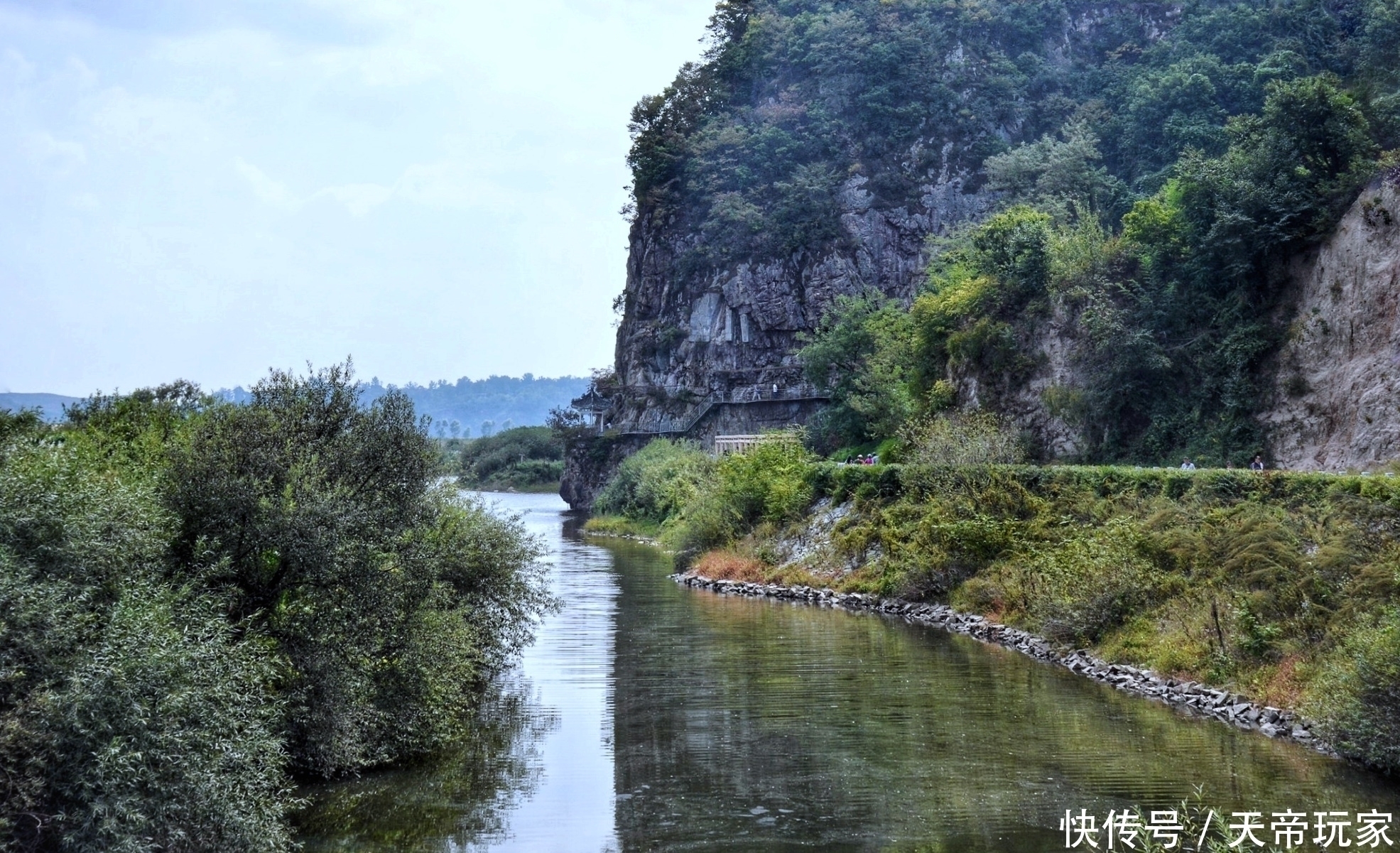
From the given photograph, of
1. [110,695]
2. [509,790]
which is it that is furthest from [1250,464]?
[110,695]

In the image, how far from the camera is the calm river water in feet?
61.7

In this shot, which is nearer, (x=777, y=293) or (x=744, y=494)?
(x=744, y=494)

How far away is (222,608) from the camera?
19688 mm

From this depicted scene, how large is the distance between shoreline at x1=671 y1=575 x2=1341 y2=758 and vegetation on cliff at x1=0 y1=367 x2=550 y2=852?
14.6 m

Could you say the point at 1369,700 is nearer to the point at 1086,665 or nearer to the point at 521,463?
the point at 1086,665

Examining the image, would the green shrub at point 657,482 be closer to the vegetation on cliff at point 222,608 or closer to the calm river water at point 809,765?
the calm river water at point 809,765

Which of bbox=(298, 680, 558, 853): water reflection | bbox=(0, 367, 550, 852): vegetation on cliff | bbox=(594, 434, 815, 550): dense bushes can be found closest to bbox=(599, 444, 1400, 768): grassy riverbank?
bbox=(594, 434, 815, 550): dense bushes

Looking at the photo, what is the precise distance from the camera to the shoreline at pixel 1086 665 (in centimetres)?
2416

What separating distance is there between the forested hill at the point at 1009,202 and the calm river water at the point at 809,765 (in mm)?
22621

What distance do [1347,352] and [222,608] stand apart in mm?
38206

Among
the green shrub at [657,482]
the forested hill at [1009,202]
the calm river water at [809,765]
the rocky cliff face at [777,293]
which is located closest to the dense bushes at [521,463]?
the forested hill at [1009,202]

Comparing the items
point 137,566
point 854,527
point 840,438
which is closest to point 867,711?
point 137,566

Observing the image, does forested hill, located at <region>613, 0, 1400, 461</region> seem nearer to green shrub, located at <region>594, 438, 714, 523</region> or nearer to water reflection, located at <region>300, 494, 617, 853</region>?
green shrub, located at <region>594, 438, 714, 523</region>

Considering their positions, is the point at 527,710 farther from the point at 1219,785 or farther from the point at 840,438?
the point at 840,438
